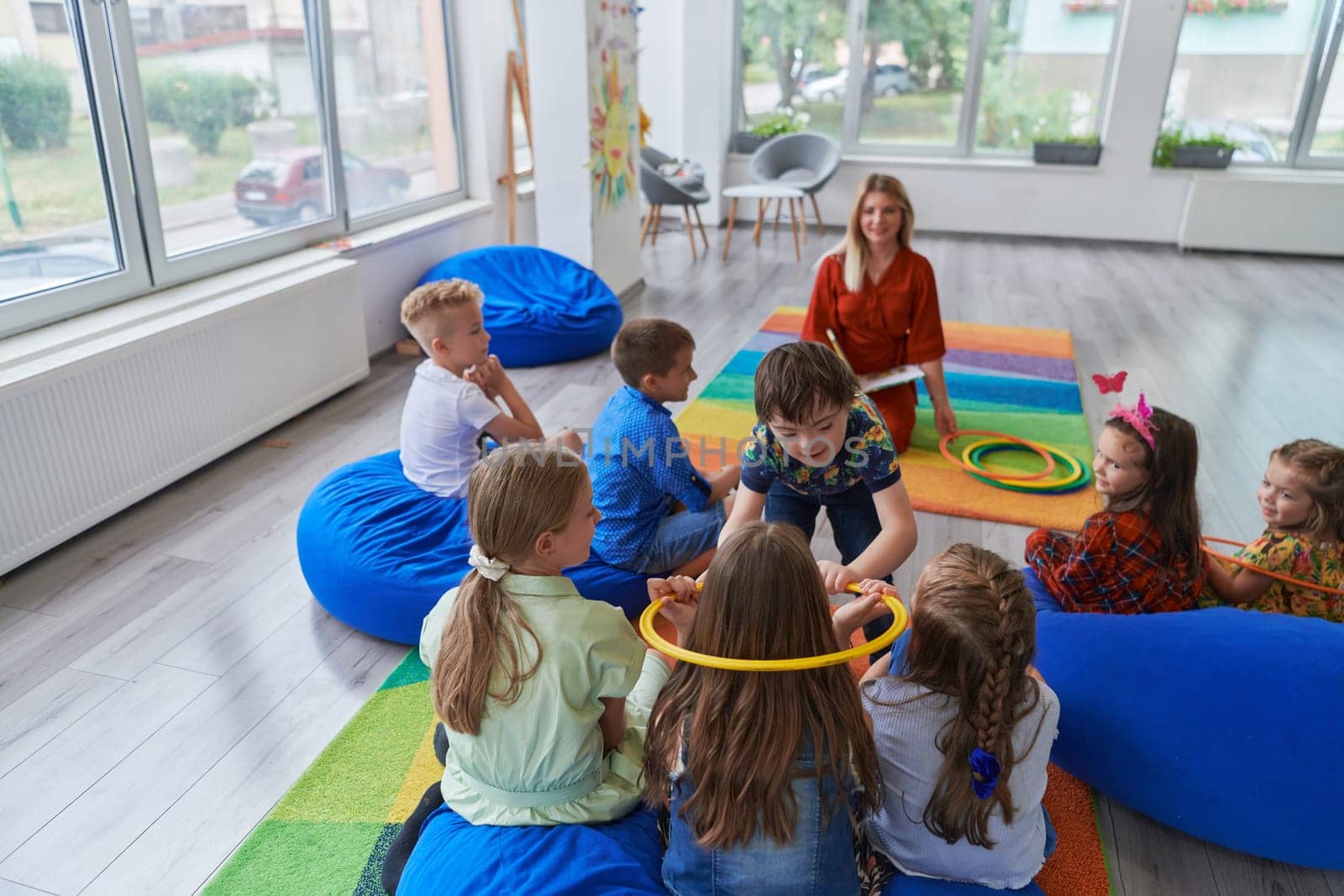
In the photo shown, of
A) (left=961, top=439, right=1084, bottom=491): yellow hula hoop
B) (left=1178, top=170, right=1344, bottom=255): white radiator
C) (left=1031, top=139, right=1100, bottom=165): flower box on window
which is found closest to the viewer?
(left=961, top=439, right=1084, bottom=491): yellow hula hoop

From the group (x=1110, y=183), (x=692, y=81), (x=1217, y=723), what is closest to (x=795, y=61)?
(x=692, y=81)

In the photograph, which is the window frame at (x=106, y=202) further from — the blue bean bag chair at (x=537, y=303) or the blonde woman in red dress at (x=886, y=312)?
the blonde woman in red dress at (x=886, y=312)

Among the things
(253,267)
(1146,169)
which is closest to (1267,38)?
(1146,169)

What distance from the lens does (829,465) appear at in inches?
85.5

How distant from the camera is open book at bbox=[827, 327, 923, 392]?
12.1 feet

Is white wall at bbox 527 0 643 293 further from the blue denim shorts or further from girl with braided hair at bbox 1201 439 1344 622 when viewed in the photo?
girl with braided hair at bbox 1201 439 1344 622

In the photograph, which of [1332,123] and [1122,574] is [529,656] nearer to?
[1122,574]

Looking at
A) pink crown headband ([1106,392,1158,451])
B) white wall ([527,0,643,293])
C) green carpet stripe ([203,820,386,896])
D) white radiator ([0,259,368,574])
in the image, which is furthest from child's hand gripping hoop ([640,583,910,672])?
white wall ([527,0,643,293])

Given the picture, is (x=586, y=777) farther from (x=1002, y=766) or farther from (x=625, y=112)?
(x=625, y=112)

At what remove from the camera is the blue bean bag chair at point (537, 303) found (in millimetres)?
4695

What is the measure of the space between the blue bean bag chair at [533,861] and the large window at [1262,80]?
26.7 ft

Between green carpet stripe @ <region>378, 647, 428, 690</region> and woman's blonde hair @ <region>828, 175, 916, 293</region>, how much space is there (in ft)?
6.96

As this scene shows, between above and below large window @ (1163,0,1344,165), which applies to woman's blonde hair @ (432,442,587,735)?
below

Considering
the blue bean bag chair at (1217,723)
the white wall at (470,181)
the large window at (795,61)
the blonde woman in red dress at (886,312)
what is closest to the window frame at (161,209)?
the white wall at (470,181)
